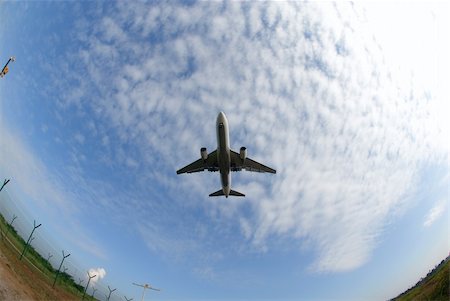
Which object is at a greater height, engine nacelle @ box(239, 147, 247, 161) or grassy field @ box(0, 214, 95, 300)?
engine nacelle @ box(239, 147, 247, 161)

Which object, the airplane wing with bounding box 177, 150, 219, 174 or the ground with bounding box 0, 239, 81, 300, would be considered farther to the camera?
the ground with bounding box 0, 239, 81, 300

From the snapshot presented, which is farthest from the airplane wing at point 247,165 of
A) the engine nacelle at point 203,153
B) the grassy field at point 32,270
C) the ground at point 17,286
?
the grassy field at point 32,270

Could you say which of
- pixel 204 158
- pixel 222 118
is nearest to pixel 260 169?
pixel 204 158

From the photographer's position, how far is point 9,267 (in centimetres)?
6662

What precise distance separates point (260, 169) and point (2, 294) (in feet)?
186

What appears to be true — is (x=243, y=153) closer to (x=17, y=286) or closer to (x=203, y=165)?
(x=203, y=165)

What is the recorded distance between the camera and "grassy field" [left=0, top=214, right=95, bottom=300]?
70.2 metres

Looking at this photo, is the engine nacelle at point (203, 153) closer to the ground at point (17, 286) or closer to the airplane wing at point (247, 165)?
the airplane wing at point (247, 165)

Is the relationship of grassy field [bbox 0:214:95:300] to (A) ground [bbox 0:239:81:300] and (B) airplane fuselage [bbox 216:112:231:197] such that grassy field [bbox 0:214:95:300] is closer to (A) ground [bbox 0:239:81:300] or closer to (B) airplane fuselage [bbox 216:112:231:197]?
(A) ground [bbox 0:239:81:300]

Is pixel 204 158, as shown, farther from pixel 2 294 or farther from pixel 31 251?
pixel 31 251

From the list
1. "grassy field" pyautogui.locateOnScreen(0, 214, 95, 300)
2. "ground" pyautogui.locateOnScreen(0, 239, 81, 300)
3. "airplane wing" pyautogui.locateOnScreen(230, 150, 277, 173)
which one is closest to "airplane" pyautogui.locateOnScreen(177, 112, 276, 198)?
"airplane wing" pyautogui.locateOnScreen(230, 150, 277, 173)

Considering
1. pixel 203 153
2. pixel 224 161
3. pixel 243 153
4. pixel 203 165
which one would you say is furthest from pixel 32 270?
pixel 243 153

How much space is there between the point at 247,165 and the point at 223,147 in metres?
11.2

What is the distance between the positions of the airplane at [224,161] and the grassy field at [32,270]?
55149 mm
